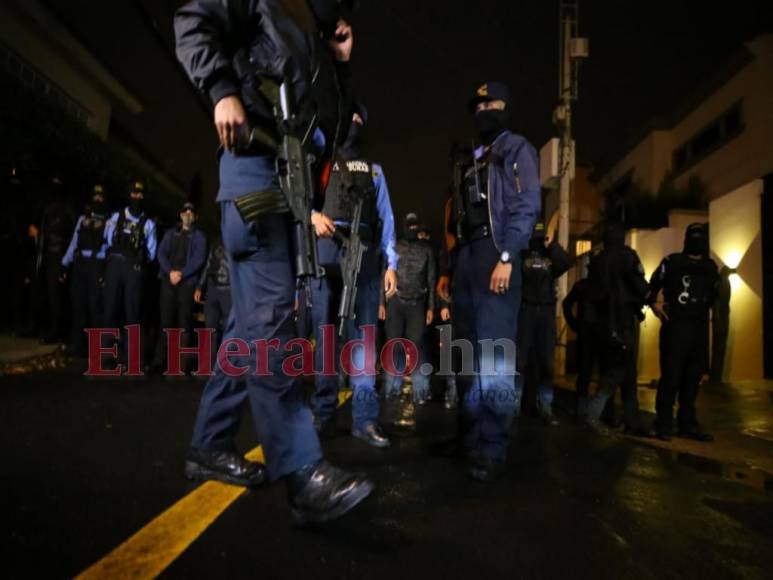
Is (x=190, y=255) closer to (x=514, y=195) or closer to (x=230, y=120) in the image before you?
(x=514, y=195)

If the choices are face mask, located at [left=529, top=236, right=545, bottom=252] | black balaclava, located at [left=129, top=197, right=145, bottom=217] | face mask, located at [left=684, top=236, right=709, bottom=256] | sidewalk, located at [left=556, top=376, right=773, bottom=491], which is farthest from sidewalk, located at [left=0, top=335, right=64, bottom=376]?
face mask, located at [left=684, top=236, right=709, bottom=256]

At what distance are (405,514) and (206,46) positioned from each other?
6.47 feet

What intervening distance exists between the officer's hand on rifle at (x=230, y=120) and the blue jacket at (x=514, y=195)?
1.75m

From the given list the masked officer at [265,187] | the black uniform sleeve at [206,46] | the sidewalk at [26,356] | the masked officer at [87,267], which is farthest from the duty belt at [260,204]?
the masked officer at [87,267]

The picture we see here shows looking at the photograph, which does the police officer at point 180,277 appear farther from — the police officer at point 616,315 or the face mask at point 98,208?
the police officer at point 616,315

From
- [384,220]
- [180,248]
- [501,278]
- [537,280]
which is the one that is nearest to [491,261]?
[501,278]

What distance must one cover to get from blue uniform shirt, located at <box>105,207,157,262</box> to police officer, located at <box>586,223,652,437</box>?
5674mm

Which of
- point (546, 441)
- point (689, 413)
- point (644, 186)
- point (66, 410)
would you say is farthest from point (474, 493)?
point (644, 186)

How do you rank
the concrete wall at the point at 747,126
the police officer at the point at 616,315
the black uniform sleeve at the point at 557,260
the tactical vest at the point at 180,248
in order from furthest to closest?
the concrete wall at the point at 747,126 < the tactical vest at the point at 180,248 < the black uniform sleeve at the point at 557,260 < the police officer at the point at 616,315

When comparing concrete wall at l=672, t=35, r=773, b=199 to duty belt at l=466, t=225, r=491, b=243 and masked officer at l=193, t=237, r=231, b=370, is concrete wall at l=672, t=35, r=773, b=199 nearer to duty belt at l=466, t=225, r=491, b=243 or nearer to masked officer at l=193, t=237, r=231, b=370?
duty belt at l=466, t=225, r=491, b=243

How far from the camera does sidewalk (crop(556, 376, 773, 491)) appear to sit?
3516 millimetres

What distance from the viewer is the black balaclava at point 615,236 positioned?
18.5 feet

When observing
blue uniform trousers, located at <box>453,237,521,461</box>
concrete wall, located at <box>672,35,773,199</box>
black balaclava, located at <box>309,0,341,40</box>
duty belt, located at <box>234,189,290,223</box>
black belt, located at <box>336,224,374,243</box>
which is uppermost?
concrete wall, located at <box>672,35,773,199</box>

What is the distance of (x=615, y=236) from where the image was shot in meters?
5.64
